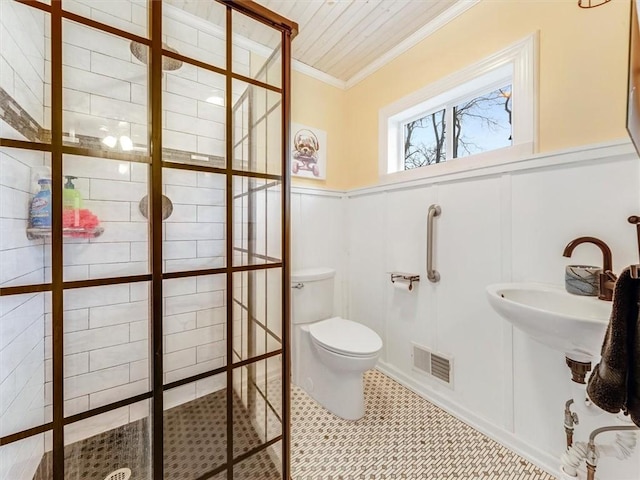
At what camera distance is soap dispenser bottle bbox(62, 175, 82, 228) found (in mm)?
781

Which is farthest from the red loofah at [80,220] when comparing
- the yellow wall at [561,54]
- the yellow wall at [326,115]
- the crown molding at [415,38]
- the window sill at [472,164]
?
the crown molding at [415,38]

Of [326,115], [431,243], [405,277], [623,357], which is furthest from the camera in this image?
[326,115]

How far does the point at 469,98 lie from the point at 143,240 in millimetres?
2018

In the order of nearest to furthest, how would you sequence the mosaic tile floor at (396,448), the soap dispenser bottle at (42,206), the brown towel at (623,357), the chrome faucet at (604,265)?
the brown towel at (623,357), the soap dispenser bottle at (42,206), the chrome faucet at (604,265), the mosaic tile floor at (396,448)

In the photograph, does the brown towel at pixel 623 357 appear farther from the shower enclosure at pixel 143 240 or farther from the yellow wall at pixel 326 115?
A: the yellow wall at pixel 326 115

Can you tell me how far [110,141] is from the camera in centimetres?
86

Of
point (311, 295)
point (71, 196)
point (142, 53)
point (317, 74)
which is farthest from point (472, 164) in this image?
point (71, 196)

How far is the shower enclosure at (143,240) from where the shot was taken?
2.52 ft

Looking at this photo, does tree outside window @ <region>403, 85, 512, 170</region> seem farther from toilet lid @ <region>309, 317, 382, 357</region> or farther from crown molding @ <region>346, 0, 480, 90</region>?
toilet lid @ <region>309, 317, 382, 357</region>

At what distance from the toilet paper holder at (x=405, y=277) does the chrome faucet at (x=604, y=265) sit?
801 mm

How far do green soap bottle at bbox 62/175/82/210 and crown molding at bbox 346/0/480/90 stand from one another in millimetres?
2134

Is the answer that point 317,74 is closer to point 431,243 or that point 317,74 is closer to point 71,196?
point 431,243


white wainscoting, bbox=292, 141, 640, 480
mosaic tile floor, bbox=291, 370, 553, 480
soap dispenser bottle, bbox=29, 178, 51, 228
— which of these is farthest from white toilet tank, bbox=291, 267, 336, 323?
soap dispenser bottle, bbox=29, 178, 51, 228

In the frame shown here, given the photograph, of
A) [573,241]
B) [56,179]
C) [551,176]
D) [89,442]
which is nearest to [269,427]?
[89,442]
